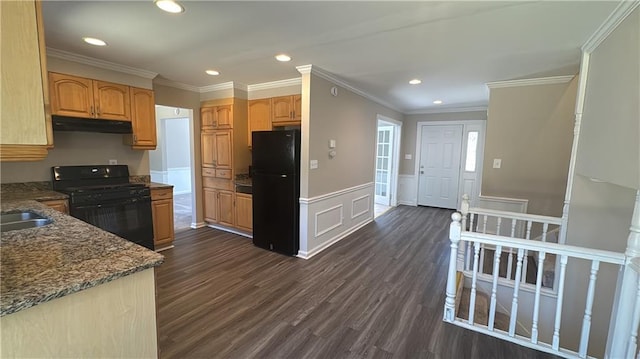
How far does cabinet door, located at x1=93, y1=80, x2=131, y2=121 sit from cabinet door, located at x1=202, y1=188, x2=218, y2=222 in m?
1.67

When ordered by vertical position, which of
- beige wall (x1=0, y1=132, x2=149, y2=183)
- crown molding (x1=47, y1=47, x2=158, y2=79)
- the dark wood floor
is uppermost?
crown molding (x1=47, y1=47, x2=158, y2=79)

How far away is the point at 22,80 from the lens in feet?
3.13

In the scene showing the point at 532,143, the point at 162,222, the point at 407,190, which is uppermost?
the point at 532,143

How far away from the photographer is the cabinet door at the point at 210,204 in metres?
4.76

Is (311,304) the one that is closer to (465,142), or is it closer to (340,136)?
(340,136)

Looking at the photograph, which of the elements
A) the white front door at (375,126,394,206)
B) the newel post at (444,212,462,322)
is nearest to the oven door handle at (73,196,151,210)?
the newel post at (444,212,462,322)

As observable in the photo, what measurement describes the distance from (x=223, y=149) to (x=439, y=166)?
16.1 ft

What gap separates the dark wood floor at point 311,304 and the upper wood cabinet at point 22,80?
5.49 ft

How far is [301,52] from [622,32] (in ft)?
8.09

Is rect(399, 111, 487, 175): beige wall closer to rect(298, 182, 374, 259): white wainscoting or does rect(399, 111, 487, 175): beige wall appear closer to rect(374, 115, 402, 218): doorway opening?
rect(374, 115, 402, 218): doorway opening

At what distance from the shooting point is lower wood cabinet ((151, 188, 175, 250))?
12.2 ft

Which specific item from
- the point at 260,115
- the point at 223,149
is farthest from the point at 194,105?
the point at 260,115

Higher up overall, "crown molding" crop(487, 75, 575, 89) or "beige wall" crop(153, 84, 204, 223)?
"crown molding" crop(487, 75, 575, 89)

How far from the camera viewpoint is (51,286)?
0.98 m
